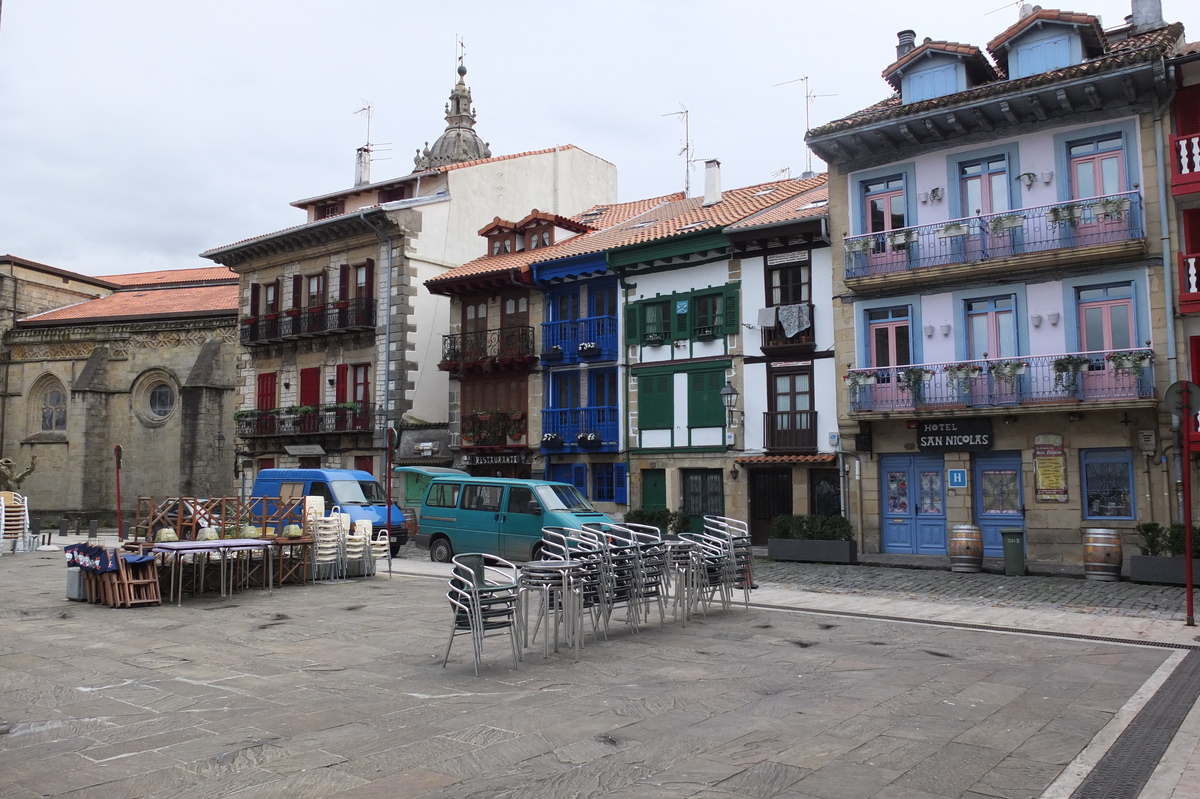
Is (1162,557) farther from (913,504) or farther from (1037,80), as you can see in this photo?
(1037,80)

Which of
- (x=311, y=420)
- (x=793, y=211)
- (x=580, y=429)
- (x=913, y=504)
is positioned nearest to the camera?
(x=913, y=504)

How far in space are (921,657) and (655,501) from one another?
56.7ft

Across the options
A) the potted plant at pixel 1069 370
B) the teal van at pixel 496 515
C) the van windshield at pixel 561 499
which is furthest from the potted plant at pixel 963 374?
the van windshield at pixel 561 499

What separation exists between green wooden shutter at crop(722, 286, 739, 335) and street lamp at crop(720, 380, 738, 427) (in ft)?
4.77

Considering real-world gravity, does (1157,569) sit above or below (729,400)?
below

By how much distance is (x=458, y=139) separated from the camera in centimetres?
6278

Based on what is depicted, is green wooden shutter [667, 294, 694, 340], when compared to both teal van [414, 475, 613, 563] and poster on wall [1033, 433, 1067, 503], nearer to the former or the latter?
teal van [414, 475, 613, 563]

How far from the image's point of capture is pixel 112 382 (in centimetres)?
4362

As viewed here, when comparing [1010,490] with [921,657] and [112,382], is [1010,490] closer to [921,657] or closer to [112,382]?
[921,657]

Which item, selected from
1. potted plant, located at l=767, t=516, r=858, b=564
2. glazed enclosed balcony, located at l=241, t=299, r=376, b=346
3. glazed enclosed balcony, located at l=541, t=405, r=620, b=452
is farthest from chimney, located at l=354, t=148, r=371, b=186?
potted plant, located at l=767, t=516, r=858, b=564

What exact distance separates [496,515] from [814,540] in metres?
7.16

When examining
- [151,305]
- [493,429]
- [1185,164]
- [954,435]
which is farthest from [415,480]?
[1185,164]

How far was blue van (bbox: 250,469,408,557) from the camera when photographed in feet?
74.3

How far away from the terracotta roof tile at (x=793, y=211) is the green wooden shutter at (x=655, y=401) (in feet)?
16.1
